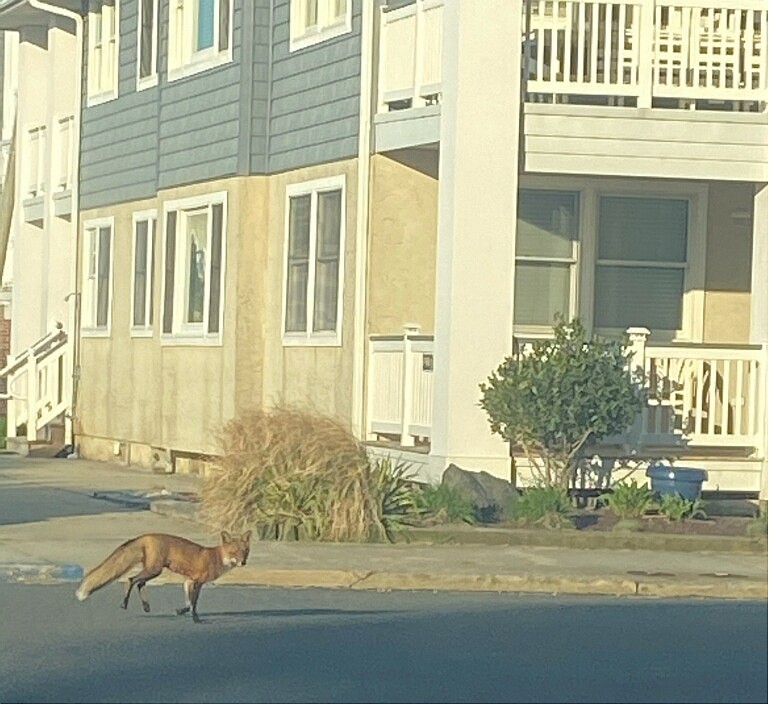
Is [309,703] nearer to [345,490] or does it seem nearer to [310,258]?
[345,490]

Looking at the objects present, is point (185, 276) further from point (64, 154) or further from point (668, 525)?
point (668, 525)

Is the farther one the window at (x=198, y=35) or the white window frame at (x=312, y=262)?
the window at (x=198, y=35)

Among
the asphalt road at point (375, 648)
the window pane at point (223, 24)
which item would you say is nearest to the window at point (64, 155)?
the window pane at point (223, 24)

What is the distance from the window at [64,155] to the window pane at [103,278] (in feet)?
5.89

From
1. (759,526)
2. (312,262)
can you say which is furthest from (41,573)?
(312,262)

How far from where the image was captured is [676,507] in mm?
17875

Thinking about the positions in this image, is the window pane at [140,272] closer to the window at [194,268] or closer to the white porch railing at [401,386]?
the window at [194,268]

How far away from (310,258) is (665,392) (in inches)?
182

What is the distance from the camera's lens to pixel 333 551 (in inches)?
631

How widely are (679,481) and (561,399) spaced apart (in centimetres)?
151

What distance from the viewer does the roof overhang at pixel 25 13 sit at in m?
29.8

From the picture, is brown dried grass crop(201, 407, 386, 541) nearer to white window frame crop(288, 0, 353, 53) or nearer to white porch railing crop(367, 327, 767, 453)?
white porch railing crop(367, 327, 767, 453)

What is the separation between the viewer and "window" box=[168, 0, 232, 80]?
78.8ft
